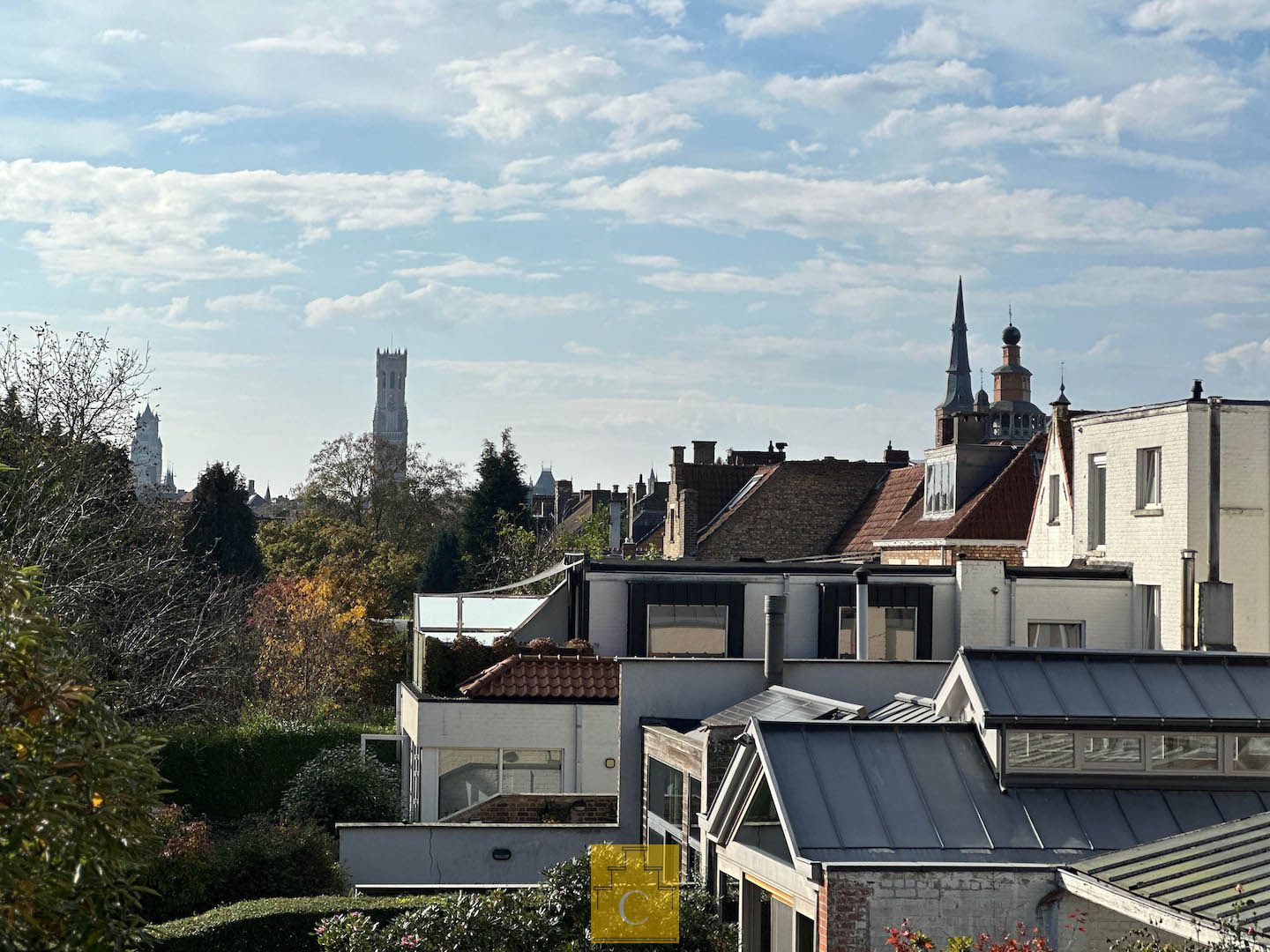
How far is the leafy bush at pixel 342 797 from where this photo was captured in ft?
96.5

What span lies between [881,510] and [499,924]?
37012 mm

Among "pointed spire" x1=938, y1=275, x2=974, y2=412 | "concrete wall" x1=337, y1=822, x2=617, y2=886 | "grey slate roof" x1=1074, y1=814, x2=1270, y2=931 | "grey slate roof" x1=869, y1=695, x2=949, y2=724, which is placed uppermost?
"pointed spire" x1=938, y1=275, x2=974, y2=412

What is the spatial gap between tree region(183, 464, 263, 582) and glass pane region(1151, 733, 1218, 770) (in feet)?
180

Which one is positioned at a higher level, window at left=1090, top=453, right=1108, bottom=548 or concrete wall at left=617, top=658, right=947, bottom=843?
window at left=1090, top=453, right=1108, bottom=548

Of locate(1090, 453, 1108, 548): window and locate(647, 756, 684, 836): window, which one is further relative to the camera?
locate(1090, 453, 1108, 548): window

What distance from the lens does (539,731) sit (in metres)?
26.7

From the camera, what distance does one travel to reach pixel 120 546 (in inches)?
1355

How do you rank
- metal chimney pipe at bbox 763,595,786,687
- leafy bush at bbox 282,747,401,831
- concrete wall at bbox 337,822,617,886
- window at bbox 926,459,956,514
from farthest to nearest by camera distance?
1. window at bbox 926,459,956,514
2. leafy bush at bbox 282,747,401,831
3. concrete wall at bbox 337,822,617,886
4. metal chimney pipe at bbox 763,595,786,687

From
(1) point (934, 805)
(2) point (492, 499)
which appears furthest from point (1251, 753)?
(2) point (492, 499)

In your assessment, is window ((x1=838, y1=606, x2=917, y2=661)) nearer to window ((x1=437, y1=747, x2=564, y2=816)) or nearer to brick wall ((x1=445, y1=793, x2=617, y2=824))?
window ((x1=437, y1=747, x2=564, y2=816))

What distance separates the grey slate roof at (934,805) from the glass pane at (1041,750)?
0.25 metres

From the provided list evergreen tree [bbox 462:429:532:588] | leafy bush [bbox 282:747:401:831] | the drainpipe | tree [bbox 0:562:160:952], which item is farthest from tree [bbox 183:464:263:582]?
tree [bbox 0:562:160:952]

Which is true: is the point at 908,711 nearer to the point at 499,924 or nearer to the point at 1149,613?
the point at 499,924

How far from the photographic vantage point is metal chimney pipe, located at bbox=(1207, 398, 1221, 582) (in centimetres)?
2897
